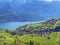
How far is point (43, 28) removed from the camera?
116 metres

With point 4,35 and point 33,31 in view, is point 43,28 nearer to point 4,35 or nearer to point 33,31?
point 33,31

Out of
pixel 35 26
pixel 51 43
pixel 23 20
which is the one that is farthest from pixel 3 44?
pixel 23 20

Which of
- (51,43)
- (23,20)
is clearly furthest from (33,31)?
(23,20)

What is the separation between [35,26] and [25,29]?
18.2 feet

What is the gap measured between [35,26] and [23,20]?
2109 inches

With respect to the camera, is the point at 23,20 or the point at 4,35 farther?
the point at 23,20

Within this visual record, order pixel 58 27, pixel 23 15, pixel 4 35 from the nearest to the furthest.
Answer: pixel 4 35
pixel 58 27
pixel 23 15

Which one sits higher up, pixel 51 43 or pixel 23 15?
pixel 23 15

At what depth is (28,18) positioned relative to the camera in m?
183

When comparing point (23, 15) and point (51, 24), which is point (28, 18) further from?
point (51, 24)

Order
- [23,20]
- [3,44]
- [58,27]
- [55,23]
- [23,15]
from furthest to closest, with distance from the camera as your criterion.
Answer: [23,15]
[23,20]
[55,23]
[58,27]
[3,44]

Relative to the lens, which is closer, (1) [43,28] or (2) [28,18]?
(1) [43,28]

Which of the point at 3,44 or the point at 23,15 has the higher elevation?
the point at 23,15

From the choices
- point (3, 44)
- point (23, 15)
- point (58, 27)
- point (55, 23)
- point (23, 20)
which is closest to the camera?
point (3, 44)
